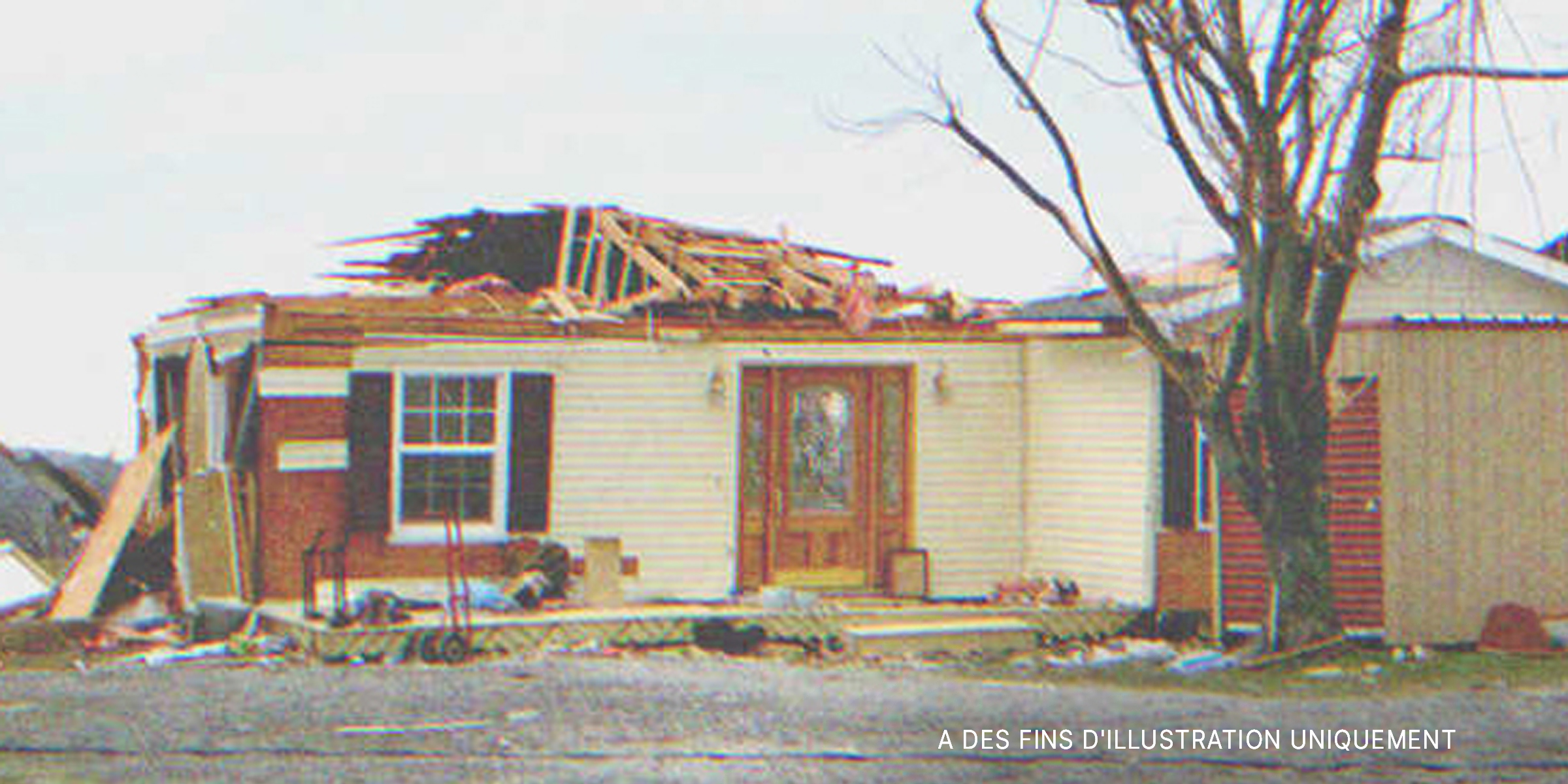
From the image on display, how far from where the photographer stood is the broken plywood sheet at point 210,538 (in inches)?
650

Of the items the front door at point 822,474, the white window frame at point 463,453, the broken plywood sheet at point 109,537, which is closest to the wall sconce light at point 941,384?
the front door at point 822,474

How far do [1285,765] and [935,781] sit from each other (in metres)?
1.82

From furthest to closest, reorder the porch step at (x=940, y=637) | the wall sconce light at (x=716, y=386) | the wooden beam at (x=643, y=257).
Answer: the wooden beam at (x=643, y=257) → the wall sconce light at (x=716, y=386) → the porch step at (x=940, y=637)

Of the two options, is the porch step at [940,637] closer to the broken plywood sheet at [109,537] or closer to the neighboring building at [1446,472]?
the neighboring building at [1446,472]

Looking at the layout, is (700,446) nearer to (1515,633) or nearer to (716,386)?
(716,386)

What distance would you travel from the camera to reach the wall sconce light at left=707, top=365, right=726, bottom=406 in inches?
701

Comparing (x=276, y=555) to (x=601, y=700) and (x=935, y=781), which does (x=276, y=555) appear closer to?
(x=601, y=700)

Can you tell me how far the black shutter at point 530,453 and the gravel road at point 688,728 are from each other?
3231 mm

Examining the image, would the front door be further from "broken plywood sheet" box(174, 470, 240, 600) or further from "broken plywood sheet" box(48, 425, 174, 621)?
"broken plywood sheet" box(48, 425, 174, 621)

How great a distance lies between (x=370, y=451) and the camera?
16.4m

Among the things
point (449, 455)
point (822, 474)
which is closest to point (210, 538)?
point (449, 455)

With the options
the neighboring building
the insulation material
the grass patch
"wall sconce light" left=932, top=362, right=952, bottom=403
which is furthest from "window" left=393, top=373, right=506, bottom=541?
the neighboring building

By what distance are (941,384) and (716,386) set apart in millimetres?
2269

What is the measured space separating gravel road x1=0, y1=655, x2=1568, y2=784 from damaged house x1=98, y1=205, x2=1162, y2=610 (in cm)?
293
